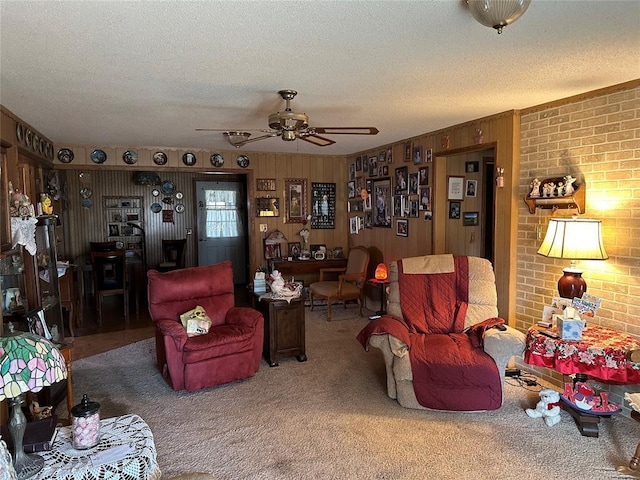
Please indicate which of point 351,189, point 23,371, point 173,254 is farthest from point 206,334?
point 173,254

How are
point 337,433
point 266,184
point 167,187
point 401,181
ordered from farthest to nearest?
point 167,187 → point 266,184 → point 401,181 → point 337,433

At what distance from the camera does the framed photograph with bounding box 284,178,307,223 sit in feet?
21.4

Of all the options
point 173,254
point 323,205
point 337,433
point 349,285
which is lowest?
point 337,433

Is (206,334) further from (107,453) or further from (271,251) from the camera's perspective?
(271,251)

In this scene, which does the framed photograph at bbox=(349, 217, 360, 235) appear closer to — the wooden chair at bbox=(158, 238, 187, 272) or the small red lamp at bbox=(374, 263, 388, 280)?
the small red lamp at bbox=(374, 263, 388, 280)

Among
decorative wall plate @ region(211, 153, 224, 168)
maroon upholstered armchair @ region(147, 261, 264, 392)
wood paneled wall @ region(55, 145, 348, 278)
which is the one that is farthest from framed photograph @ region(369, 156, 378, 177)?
maroon upholstered armchair @ region(147, 261, 264, 392)

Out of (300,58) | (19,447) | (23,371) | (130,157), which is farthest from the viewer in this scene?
(130,157)

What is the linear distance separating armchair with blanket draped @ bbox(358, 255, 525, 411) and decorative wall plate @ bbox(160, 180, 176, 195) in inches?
208

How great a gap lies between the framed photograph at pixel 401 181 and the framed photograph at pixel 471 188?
2.36 ft

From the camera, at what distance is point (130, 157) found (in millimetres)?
5742

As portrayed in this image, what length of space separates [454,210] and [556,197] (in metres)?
1.53

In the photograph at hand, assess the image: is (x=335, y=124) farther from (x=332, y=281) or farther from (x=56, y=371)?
(x=56, y=371)

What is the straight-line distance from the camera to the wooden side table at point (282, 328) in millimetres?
4016

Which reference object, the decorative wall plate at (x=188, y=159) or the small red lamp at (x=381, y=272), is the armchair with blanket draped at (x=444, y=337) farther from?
the decorative wall plate at (x=188, y=159)
